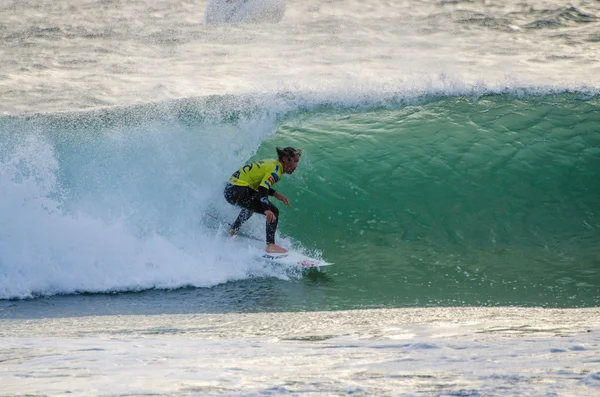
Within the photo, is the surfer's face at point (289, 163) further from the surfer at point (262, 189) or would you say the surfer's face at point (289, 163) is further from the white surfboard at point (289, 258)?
the white surfboard at point (289, 258)

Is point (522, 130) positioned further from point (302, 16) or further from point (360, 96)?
point (302, 16)

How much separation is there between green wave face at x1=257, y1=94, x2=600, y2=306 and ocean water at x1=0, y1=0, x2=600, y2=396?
0.03 metres

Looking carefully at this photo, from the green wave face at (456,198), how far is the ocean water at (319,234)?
3 centimetres

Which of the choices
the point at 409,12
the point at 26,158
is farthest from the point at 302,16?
the point at 26,158

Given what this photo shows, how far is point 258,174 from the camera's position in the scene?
291 inches

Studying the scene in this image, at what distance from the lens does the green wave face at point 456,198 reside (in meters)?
6.73

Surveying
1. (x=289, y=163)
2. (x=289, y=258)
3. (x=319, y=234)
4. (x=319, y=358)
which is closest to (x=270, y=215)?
(x=289, y=258)

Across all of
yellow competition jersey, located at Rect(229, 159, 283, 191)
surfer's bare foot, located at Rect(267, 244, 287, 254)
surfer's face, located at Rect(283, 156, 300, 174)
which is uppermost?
surfer's face, located at Rect(283, 156, 300, 174)

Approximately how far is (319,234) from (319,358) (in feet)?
15.8

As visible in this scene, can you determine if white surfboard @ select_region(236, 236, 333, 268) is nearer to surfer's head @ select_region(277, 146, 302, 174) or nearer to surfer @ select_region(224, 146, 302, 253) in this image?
surfer @ select_region(224, 146, 302, 253)

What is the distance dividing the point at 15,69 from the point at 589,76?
11.2m

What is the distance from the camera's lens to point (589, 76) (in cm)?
1170

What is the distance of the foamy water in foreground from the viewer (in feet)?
8.00

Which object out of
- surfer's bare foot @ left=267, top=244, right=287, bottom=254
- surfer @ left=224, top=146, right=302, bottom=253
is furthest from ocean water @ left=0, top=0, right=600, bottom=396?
surfer @ left=224, top=146, right=302, bottom=253
